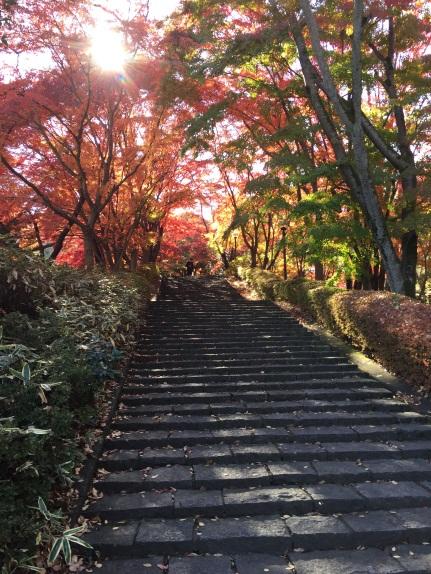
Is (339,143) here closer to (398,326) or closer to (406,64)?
(406,64)

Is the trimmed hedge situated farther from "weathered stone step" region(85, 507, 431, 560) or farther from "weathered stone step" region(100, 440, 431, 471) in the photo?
"weathered stone step" region(85, 507, 431, 560)

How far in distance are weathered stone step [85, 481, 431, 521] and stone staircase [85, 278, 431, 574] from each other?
0.01 meters

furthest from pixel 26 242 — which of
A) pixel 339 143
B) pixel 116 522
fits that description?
pixel 116 522

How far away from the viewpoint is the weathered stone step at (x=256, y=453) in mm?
4941

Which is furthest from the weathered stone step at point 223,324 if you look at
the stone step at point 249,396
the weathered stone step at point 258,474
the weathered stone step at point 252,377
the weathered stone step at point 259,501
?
the weathered stone step at point 259,501

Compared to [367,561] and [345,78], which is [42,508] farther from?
[345,78]

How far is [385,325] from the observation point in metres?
7.73

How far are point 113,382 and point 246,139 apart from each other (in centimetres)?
831

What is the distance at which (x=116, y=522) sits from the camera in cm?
394

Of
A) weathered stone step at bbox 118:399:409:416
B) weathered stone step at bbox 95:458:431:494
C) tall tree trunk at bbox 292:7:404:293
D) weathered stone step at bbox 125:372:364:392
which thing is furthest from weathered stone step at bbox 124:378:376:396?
tall tree trunk at bbox 292:7:404:293

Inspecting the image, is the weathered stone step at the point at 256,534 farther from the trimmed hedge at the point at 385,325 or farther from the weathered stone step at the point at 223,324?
the weathered stone step at the point at 223,324

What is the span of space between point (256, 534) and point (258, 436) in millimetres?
1791

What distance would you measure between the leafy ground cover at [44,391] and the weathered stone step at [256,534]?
0.44 m

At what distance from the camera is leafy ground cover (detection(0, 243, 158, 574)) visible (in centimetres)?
291
